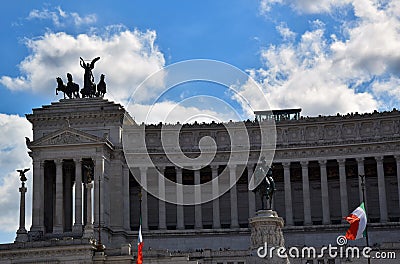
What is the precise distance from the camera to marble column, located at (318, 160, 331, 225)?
112m

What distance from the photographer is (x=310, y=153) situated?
11438 cm

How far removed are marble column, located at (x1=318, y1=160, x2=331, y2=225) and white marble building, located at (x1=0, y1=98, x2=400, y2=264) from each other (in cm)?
13

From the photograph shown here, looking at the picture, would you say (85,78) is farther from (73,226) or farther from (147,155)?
(73,226)

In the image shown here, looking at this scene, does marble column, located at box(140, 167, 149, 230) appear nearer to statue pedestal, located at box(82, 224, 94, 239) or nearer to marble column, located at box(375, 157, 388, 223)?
statue pedestal, located at box(82, 224, 94, 239)

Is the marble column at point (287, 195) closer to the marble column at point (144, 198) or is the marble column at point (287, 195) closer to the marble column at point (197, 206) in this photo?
the marble column at point (197, 206)

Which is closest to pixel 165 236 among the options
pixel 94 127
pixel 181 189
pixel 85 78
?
pixel 181 189

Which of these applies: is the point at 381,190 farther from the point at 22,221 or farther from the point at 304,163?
the point at 22,221

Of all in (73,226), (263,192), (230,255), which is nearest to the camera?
(263,192)

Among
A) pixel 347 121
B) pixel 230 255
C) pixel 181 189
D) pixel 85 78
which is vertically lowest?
pixel 230 255

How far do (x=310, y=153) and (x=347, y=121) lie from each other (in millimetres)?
6344

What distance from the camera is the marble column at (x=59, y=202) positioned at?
106 m

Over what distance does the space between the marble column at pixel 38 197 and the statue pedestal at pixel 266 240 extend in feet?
133

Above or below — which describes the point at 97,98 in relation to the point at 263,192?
above

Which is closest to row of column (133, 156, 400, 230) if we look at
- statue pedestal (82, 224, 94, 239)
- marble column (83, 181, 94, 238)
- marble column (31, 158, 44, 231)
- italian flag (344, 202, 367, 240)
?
marble column (31, 158, 44, 231)
